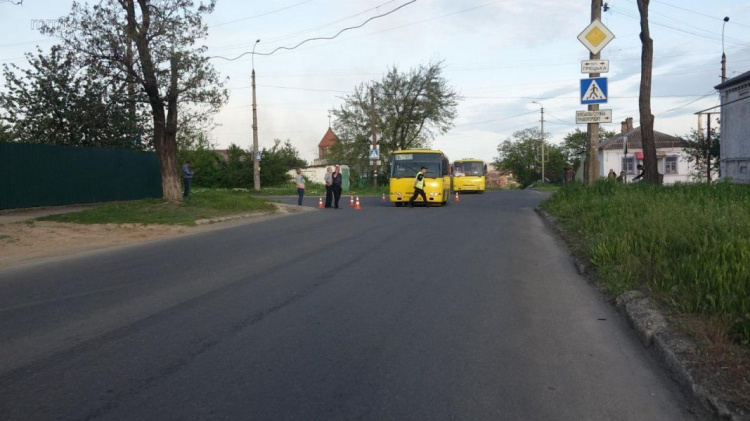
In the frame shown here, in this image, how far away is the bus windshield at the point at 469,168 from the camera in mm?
41125

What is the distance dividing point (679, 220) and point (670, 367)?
16.0ft

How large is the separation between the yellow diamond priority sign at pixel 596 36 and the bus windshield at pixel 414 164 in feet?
30.1

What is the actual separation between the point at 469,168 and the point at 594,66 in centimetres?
2470

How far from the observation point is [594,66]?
1661 cm

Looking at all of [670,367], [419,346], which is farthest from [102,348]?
[670,367]

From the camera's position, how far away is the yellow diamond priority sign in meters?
16.5

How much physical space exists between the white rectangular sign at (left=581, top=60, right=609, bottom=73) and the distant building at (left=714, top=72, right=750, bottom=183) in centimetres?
1118

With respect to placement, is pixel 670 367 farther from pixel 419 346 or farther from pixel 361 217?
pixel 361 217

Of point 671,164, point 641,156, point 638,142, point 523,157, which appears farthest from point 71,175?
point 523,157

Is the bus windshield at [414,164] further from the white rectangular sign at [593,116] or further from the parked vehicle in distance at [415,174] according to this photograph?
the white rectangular sign at [593,116]

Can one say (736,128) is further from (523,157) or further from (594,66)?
(523,157)

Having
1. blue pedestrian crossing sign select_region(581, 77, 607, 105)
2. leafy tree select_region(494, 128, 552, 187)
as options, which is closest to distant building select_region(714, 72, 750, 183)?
blue pedestrian crossing sign select_region(581, 77, 607, 105)

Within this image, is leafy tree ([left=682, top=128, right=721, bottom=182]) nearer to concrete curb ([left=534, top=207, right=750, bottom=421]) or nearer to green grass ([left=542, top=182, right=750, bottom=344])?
green grass ([left=542, top=182, right=750, bottom=344])

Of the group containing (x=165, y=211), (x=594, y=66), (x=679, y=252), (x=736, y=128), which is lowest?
(x=679, y=252)
